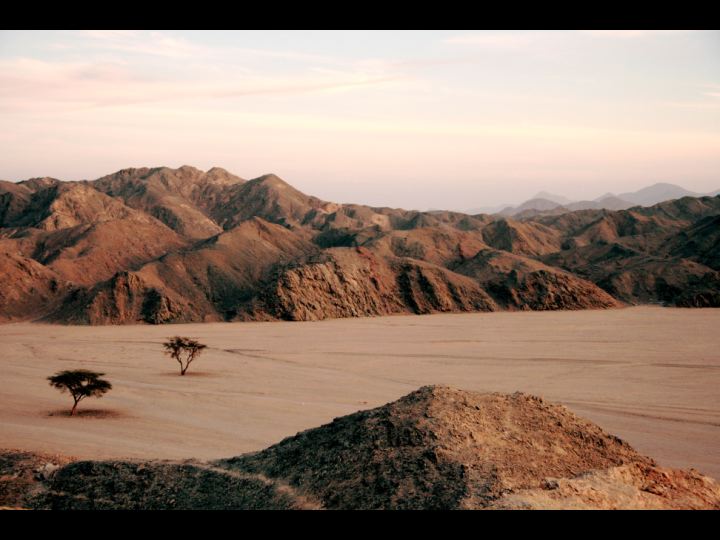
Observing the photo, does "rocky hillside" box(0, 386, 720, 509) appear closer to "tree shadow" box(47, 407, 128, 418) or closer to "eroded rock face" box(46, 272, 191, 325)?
"tree shadow" box(47, 407, 128, 418)

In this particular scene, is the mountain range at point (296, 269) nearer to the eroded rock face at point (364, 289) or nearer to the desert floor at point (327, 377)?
the eroded rock face at point (364, 289)

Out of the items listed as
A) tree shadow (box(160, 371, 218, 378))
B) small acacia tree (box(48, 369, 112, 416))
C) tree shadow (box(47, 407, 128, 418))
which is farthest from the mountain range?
tree shadow (box(47, 407, 128, 418))

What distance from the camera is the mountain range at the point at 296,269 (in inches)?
2489

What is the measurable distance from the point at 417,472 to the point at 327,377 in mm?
21847

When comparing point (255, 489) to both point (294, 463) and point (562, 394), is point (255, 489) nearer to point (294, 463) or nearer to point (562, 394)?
point (294, 463)

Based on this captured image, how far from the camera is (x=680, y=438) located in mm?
21031

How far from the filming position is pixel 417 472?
12.2 metres

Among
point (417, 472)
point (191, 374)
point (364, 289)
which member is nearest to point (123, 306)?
point (364, 289)

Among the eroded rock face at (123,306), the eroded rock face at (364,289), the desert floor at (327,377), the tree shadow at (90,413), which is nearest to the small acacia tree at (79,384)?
the tree shadow at (90,413)

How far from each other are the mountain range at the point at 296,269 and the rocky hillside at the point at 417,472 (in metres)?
47.7

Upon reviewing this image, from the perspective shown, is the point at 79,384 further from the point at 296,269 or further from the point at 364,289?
the point at 364,289

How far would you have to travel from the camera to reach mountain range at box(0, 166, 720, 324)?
2489 inches

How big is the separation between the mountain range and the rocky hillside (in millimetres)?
47674
